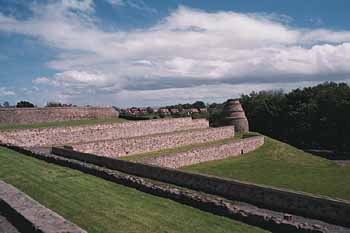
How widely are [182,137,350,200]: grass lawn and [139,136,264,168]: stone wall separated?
488 millimetres

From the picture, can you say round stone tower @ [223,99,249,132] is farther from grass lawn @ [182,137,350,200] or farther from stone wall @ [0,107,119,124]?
stone wall @ [0,107,119,124]

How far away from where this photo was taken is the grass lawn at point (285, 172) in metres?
16.1

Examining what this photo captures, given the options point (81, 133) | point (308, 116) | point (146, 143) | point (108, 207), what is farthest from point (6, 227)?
point (308, 116)

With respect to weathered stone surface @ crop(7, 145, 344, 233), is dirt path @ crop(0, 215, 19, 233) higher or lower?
higher

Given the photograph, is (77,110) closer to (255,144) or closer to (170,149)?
(170,149)

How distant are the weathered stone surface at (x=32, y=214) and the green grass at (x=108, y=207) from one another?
28.3 inches

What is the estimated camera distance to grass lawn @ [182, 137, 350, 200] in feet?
52.9

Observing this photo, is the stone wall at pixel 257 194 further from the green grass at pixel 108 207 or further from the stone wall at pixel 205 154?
the stone wall at pixel 205 154

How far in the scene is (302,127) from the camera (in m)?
48.1

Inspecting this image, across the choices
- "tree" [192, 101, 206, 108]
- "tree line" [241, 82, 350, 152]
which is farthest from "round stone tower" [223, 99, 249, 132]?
"tree" [192, 101, 206, 108]

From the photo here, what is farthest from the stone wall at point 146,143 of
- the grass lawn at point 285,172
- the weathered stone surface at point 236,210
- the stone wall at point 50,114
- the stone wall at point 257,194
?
the stone wall at point 50,114

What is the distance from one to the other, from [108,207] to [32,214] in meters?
2.30

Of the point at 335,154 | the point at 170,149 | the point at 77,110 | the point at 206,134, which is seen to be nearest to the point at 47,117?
the point at 77,110

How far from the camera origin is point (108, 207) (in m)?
8.66
